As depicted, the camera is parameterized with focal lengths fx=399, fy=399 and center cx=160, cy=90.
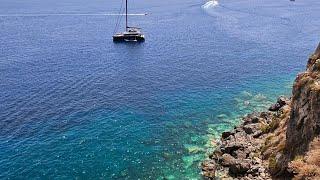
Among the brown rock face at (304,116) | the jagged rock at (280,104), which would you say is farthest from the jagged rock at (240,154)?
the jagged rock at (280,104)

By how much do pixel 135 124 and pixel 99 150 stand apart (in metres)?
12.4

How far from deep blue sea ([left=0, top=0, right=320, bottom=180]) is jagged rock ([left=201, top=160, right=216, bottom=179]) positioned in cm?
144

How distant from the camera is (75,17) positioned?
199 meters

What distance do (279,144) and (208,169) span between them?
1119cm

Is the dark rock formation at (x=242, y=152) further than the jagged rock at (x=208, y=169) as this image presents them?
No

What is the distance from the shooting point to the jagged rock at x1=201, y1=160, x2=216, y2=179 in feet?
193

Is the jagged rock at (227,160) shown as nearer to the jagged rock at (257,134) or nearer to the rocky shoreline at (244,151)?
the rocky shoreline at (244,151)

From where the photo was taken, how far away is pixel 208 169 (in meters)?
60.6

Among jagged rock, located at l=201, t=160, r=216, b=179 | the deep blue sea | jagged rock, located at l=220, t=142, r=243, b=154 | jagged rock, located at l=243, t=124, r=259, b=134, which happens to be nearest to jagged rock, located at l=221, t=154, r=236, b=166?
jagged rock, located at l=201, t=160, r=216, b=179

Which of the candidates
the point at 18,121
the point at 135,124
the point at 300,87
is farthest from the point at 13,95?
the point at 300,87

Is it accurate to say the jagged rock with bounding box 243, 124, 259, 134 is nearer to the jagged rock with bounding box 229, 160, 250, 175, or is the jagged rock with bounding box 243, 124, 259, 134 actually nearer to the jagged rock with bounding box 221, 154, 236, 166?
the jagged rock with bounding box 221, 154, 236, 166

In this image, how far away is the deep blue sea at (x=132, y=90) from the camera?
6500cm

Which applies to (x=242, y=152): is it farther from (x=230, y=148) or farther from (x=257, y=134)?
(x=257, y=134)

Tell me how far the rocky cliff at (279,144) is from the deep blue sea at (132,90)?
437 centimetres
